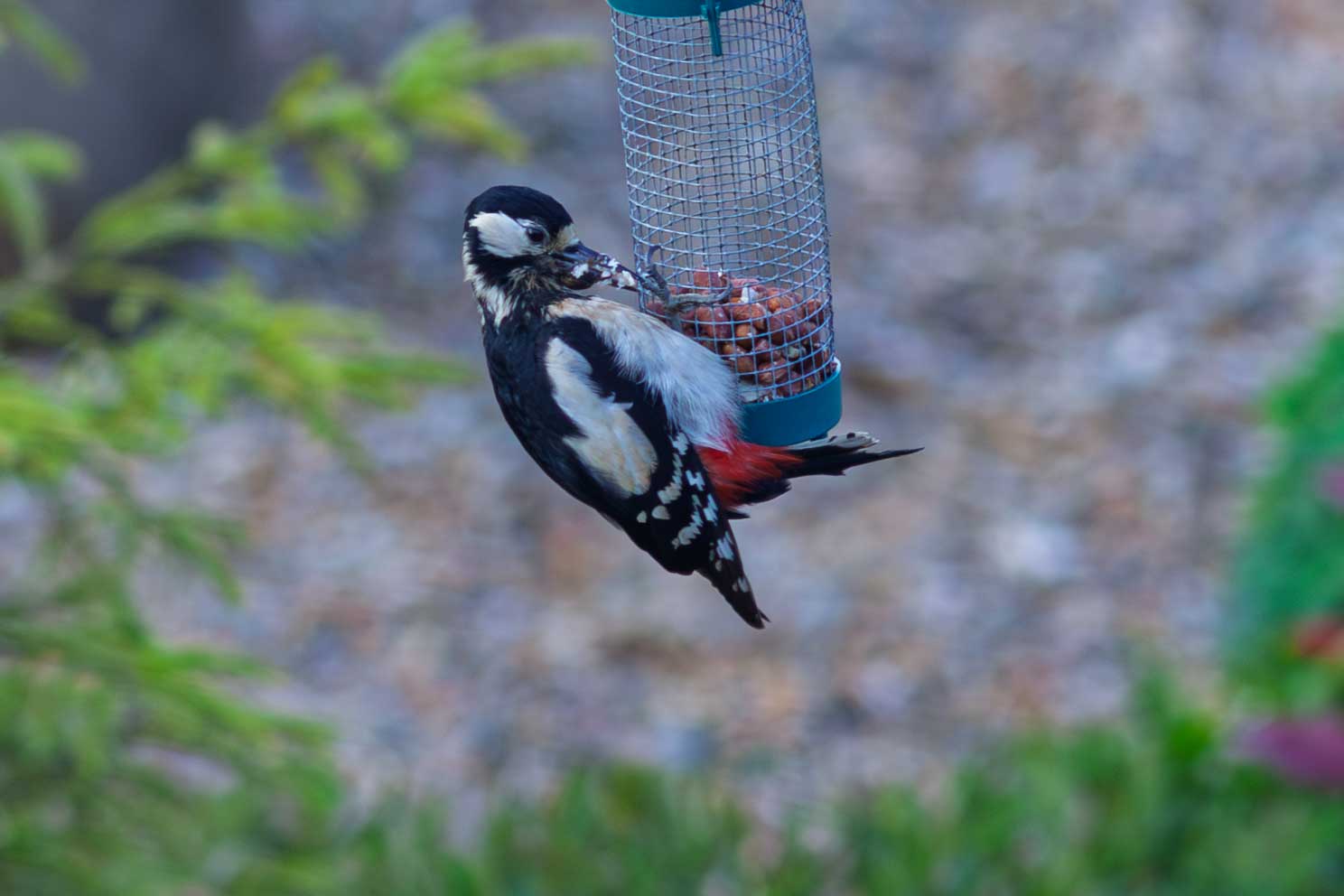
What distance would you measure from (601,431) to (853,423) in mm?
4225

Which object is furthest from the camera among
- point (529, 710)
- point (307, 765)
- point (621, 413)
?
point (529, 710)

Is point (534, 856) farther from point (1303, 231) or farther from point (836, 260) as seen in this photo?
point (1303, 231)

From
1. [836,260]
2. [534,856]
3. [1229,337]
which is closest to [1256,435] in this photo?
[1229,337]

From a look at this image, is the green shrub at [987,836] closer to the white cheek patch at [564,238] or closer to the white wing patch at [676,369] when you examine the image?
the white wing patch at [676,369]

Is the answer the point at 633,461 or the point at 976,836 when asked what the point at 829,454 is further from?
the point at 976,836

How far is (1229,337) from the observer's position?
688cm

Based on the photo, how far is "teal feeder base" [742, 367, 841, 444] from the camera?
97.9 inches

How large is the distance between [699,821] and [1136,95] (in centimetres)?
503

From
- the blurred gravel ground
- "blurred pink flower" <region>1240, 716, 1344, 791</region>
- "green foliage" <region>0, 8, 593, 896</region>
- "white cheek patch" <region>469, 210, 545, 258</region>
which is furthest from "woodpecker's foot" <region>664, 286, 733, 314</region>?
the blurred gravel ground

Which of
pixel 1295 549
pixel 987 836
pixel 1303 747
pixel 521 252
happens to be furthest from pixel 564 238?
pixel 1295 549

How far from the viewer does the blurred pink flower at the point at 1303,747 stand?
349 centimetres

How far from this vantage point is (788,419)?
8.18 ft

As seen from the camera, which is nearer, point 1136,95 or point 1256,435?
point 1256,435

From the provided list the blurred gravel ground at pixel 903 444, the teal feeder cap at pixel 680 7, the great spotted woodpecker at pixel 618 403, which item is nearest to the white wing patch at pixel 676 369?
the great spotted woodpecker at pixel 618 403
